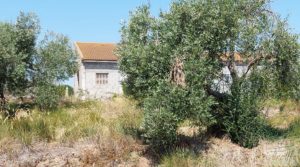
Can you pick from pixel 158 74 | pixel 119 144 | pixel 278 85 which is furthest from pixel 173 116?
pixel 278 85

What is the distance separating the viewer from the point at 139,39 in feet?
47.6

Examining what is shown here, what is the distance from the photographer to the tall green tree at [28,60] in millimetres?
23344

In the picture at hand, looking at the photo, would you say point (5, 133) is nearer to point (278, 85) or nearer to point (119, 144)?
point (119, 144)

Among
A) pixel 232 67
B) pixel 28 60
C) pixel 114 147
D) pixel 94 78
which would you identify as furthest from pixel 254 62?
pixel 94 78

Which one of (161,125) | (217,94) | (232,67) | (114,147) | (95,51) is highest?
(95,51)

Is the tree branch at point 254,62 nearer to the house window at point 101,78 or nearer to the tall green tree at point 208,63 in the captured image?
the tall green tree at point 208,63

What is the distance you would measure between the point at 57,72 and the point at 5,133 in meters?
11.6

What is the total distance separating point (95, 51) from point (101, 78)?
2.89m

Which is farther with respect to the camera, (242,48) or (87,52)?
(87,52)

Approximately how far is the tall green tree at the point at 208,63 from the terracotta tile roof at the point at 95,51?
25776mm

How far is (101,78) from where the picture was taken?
4112cm

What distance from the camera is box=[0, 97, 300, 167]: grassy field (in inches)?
535

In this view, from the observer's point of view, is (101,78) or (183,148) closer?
(183,148)

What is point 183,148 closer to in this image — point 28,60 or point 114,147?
point 114,147
